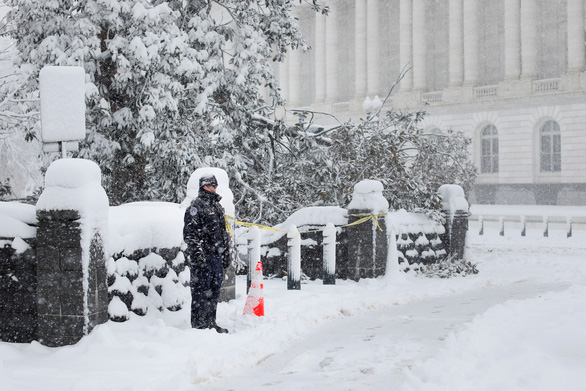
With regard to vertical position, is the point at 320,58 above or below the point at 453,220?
above

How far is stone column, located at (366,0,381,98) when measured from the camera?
58344 mm

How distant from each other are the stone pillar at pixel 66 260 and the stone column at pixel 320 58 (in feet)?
188

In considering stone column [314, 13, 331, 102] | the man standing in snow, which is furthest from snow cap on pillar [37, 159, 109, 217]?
stone column [314, 13, 331, 102]

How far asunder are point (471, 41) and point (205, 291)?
157 ft

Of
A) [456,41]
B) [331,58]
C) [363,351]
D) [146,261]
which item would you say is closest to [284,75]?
[331,58]

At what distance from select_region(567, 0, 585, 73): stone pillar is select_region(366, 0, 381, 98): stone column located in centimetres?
1745

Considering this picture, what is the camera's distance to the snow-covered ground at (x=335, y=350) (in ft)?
18.1

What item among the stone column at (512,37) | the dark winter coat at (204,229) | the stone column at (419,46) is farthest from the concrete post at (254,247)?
the stone column at (419,46)

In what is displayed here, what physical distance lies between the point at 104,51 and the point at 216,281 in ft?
23.8

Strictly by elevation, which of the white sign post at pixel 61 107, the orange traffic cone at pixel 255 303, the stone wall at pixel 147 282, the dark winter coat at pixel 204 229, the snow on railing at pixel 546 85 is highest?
the snow on railing at pixel 546 85

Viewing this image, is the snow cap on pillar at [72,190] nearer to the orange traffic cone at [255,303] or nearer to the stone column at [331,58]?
the orange traffic cone at [255,303]

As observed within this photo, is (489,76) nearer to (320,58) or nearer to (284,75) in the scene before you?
(320,58)

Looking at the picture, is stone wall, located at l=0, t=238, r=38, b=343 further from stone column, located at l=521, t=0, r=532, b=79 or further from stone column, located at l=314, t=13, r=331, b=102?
stone column, located at l=314, t=13, r=331, b=102

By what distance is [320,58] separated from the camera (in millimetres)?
63344
